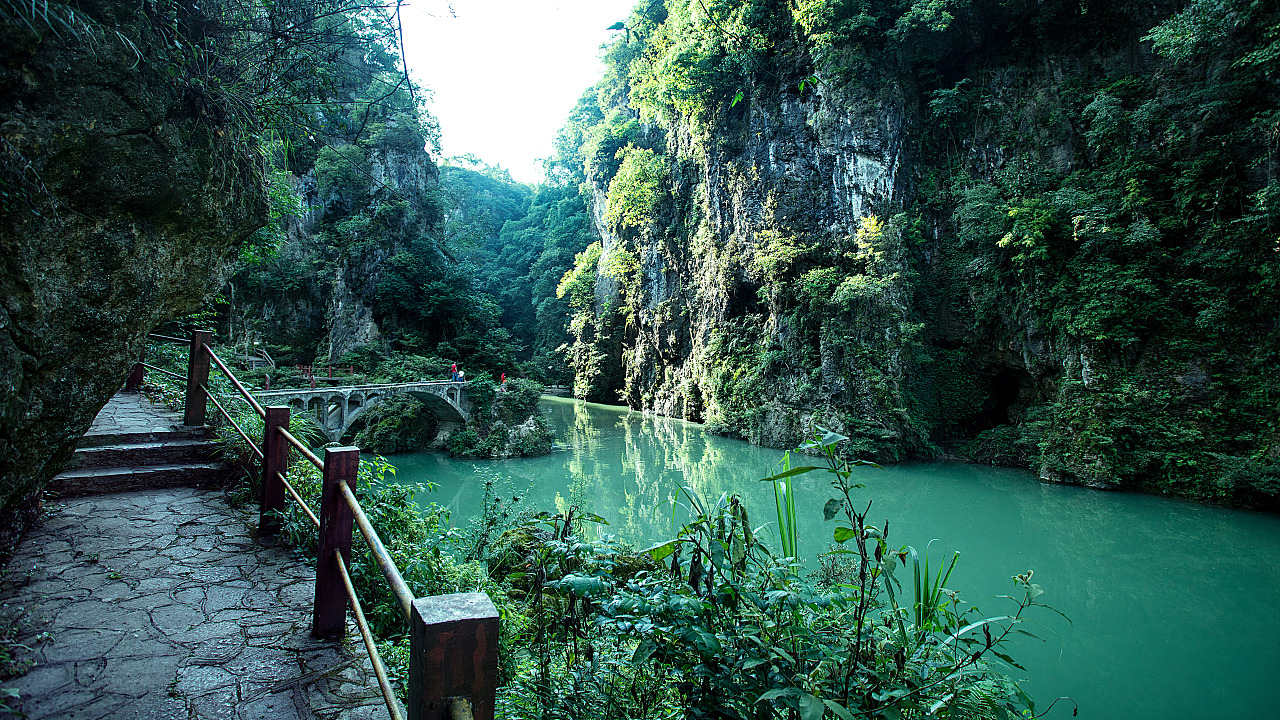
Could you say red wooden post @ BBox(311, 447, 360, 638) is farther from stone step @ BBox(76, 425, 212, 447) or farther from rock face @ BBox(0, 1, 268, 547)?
stone step @ BBox(76, 425, 212, 447)

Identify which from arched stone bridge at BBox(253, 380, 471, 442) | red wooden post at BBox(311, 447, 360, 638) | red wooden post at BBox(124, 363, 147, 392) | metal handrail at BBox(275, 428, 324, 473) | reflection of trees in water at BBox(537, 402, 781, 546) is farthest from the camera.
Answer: arched stone bridge at BBox(253, 380, 471, 442)

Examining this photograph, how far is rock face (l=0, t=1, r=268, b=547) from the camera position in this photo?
1.80 m

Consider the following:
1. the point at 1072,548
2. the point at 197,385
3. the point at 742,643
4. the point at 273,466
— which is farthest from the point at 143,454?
the point at 1072,548

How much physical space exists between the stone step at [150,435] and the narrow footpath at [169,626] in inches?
33.8

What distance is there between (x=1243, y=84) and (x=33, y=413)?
14736 millimetres

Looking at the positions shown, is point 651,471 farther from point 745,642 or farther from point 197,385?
point 745,642

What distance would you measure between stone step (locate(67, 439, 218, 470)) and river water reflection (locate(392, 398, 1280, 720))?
369cm

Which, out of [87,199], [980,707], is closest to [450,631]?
[980,707]

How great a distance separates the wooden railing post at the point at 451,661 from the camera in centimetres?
98

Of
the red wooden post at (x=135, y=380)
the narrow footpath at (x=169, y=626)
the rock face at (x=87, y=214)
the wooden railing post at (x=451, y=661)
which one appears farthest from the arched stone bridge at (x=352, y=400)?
the wooden railing post at (x=451, y=661)

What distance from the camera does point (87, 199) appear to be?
2029mm

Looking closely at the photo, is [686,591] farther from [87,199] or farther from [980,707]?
[87,199]

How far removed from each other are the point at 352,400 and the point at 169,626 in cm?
1222

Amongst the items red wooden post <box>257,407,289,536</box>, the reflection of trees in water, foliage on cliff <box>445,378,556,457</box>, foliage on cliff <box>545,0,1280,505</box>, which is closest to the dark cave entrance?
foliage on cliff <box>545,0,1280,505</box>
